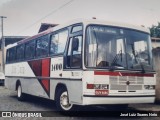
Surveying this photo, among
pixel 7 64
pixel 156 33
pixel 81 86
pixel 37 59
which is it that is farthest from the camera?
pixel 156 33

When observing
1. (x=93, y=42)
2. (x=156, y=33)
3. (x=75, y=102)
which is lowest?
(x=75, y=102)

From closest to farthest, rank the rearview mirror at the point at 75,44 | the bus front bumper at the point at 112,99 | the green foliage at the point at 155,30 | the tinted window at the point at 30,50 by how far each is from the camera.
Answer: the bus front bumper at the point at 112,99 → the rearview mirror at the point at 75,44 → the tinted window at the point at 30,50 → the green foliage at the point at 155,30

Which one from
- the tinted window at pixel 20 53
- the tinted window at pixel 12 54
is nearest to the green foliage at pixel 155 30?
the tinted window at pixel 12 54

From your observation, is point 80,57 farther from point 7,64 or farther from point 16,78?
point 7,64

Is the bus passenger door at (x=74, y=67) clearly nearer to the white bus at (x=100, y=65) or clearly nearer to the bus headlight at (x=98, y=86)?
the white bus at (x=100, y=65)

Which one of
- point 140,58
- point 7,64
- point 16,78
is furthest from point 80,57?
point 7,64

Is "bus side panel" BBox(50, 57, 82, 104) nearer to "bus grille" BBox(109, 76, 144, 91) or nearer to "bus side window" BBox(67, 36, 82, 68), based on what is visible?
"bus side window" BBox(67, 36, 82, 68)

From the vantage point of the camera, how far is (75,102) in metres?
8.68

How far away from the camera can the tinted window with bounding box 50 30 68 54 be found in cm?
996

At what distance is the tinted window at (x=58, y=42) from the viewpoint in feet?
32.7

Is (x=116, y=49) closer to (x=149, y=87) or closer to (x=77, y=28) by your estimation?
(x=77, y=28)

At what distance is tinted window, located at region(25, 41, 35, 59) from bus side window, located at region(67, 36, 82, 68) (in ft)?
14.3

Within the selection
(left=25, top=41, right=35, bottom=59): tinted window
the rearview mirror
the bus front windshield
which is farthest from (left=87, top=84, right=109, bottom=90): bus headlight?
(left=25, top=41, right=35, bottom=59): tinted window

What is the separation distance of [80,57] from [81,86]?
89 cm
